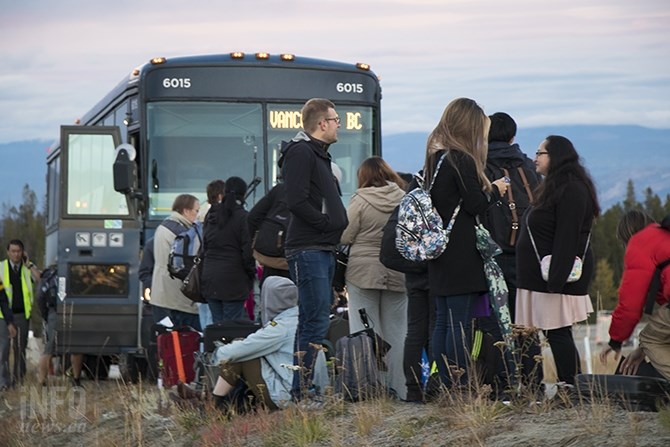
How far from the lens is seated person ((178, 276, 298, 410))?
32.1 ft

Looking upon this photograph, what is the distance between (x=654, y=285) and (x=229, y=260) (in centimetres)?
467

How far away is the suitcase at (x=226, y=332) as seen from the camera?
10875 mm

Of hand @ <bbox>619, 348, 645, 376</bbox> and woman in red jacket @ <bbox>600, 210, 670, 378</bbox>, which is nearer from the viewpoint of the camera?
woman in red jacket @ <bbox>600, 210, 670, 378</bbox>

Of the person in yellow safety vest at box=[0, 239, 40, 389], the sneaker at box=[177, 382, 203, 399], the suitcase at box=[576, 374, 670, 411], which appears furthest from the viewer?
the person in yellow safety vest at box=[0, 239, 40, 389]

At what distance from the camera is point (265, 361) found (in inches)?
390

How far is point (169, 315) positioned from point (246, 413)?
502 cm

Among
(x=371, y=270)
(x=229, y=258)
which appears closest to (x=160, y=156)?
(x=229, y=258)

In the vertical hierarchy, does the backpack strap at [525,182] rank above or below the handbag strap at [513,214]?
above

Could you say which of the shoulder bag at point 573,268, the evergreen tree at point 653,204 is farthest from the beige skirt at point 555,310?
the evergreen tree at point 653,204

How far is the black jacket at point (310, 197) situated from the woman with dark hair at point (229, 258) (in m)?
2.86

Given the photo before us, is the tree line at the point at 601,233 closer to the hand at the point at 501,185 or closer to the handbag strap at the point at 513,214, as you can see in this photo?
the handbag strap at the point at 513,214

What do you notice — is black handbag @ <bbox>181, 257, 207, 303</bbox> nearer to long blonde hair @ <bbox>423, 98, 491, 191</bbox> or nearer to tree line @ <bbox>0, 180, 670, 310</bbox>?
long blonde hair @ <bbox>423, 98, 491, 191</bbox>

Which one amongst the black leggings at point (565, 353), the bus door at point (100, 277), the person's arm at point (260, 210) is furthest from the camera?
the bus door at point (100, 277)

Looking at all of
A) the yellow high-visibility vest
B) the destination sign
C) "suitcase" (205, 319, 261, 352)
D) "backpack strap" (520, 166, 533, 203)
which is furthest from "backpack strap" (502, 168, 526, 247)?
the yellow high-visibility vest
